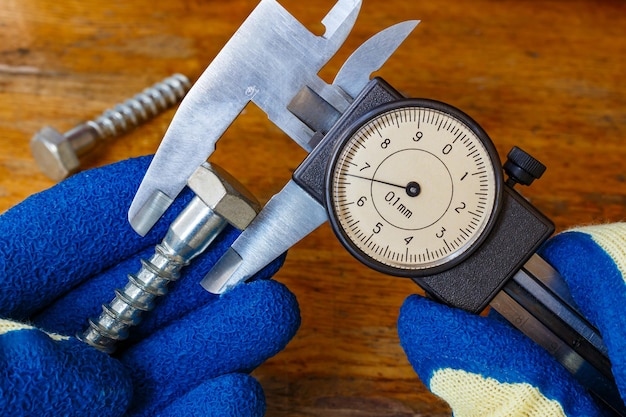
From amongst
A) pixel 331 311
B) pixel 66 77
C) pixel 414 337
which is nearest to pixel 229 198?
pixel 414 337

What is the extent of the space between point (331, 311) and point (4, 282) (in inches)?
20.5

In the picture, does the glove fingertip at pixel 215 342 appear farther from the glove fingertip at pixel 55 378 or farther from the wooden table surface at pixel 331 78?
the wooden table surface at pixel 331 78

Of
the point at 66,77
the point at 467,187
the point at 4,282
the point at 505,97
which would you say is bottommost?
the point at 4,282

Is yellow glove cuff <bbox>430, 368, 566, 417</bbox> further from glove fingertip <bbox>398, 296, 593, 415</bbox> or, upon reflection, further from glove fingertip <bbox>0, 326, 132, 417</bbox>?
glove fingertip <bbox>0, 326, 132, 417</bbox>

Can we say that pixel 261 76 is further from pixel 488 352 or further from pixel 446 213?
pixel 488 352

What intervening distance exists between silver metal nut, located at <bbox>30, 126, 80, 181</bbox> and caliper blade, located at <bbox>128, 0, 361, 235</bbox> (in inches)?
15.8

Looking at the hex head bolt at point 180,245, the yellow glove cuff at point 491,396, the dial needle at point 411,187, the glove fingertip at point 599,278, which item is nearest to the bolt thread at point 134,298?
the hex head bolt at point 180,245

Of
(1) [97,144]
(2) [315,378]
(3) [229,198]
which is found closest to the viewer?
(3) [229,198]

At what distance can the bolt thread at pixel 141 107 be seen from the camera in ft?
4.12

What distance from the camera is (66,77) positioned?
1.34 meters

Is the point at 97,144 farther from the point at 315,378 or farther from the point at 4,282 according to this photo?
the point at 315,378

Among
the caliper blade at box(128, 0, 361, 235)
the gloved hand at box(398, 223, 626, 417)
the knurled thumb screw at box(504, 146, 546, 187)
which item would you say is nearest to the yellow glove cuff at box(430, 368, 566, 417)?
the gloved hand at box(398, 223, 626, 417)

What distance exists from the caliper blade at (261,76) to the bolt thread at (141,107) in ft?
1.38

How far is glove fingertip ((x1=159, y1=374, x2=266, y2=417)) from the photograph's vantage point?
2.78 ft
